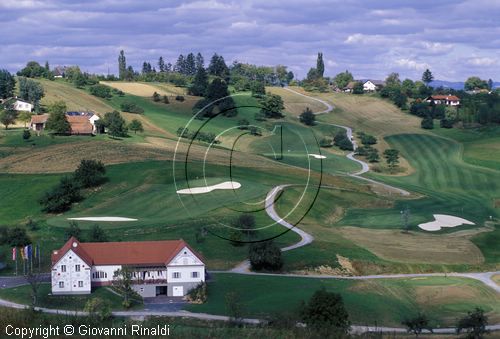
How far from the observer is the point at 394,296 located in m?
76.5

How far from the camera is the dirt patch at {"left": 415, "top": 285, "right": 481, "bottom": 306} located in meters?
76.3

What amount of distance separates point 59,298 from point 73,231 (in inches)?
754

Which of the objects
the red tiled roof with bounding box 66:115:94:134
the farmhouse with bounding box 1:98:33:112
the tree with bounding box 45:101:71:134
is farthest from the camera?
Result: the farmhouse with bounding box 1:98:33:112

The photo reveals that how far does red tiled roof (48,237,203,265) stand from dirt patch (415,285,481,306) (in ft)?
68.9

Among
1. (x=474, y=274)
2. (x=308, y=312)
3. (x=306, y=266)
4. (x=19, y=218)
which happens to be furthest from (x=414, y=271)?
(x=19, y=218)

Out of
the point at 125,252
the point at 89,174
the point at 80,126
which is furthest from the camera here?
the point at 80,126

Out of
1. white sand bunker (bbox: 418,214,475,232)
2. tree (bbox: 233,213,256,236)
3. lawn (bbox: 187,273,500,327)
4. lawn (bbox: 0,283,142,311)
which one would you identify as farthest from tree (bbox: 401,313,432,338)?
white sand bunker (bbox: 418,214,475,232)

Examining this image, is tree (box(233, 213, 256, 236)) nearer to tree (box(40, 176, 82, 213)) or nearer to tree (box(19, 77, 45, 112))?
tree (box(40, 176, 82, 213))

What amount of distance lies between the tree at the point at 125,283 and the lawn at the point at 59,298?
560 millimetres

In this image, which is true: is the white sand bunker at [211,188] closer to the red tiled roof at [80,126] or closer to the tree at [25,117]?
the red tiled roof at [80,126]

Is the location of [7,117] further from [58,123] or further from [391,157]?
[391,157]

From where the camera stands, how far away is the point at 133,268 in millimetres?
75812

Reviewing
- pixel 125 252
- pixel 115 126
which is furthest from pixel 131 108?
pixel 125 252

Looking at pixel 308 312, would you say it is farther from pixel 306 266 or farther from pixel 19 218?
pixel 19 218
